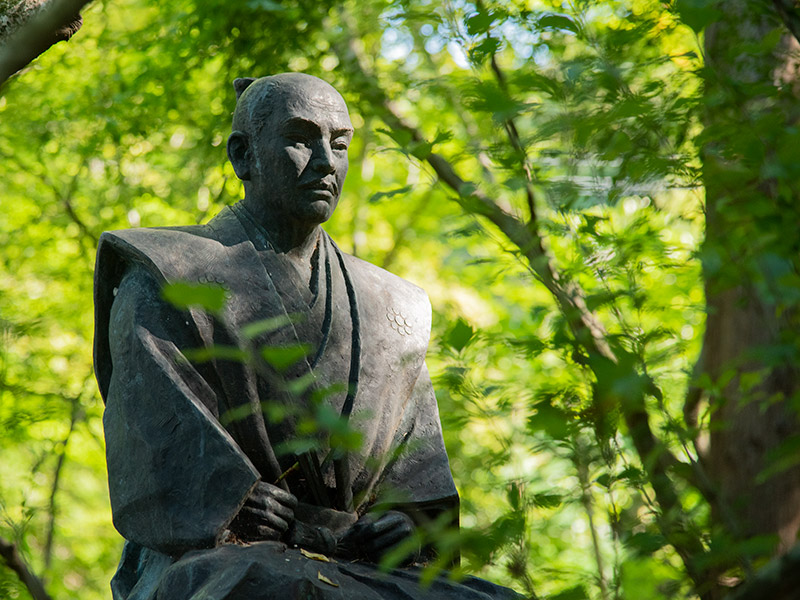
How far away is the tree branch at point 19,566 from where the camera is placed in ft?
14.7

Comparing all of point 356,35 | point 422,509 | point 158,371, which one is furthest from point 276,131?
point 356,35

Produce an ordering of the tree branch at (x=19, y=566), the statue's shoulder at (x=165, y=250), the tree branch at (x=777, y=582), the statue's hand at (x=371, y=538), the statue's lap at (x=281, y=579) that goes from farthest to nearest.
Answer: the tree branch at (x=19, y=566)
the statue's shoulder at (x=165, y=250)
the statue's hand at (x=371, y=538)
the statue's lap at (x=281, y=579)
the tree branch at (x=777, y=582)

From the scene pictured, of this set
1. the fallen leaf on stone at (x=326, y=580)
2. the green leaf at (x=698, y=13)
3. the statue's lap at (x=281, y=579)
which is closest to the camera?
the green leaf at (x=698, y=13)

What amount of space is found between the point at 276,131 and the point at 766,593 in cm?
244

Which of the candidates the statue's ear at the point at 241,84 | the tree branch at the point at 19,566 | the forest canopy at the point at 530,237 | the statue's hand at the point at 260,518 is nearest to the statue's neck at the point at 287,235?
the forest canopy at the point at 530,237

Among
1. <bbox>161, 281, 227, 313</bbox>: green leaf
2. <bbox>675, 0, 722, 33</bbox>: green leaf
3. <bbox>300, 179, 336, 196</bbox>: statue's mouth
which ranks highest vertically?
<bbox>161, 281, 227, 313</bbox>: green leaf

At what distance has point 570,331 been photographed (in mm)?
2156

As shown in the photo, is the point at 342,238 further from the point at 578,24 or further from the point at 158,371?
the point at 578,24

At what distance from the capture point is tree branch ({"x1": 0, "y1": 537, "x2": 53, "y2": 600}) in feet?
14.7

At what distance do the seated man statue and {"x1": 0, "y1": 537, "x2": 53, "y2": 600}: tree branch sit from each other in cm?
118

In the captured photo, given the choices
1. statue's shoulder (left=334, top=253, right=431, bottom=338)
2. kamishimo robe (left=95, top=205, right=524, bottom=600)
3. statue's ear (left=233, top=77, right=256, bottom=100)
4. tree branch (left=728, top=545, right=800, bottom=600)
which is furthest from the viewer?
statue's ear (left=233, top=77, right=256, bottom=100)

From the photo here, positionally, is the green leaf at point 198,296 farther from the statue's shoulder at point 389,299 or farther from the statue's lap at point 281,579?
the statue's shoulder at point 389,299

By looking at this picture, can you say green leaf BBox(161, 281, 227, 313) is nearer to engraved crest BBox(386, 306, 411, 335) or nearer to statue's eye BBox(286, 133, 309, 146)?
statue's eye BBox(286, 133, 309, 146)

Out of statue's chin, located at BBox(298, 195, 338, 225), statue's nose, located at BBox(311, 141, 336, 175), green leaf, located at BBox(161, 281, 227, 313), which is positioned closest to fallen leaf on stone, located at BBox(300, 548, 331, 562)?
statue's chin, located at BBox(298, 195, 338, 225)
